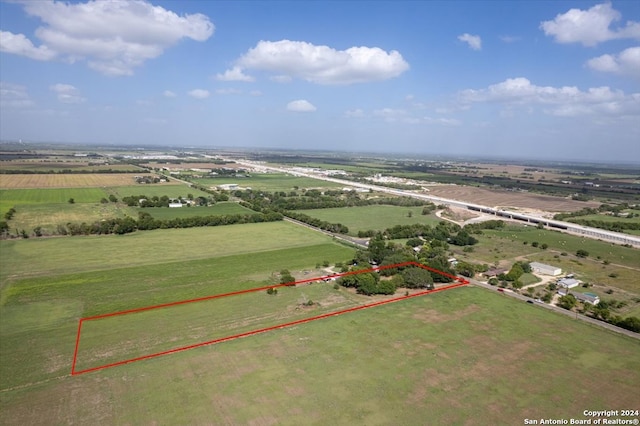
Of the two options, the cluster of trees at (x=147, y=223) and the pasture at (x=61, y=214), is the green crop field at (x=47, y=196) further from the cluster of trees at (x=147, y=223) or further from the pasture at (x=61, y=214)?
the cluster of trees at (x=147, y=223)

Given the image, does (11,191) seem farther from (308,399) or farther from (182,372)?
(308,399)

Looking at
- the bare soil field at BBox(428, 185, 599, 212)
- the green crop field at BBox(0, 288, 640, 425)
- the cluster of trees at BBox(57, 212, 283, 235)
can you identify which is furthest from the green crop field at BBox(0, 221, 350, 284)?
the bare soil field at BBox(428, 185, 599, 212)

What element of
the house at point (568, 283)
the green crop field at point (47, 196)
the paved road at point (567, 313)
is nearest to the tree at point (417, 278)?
the paved road at point (567, 313)

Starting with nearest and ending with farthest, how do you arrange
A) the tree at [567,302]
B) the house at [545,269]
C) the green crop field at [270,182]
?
the tree at [567,302]
the house at [545,269]
the green crop field at [270,182]

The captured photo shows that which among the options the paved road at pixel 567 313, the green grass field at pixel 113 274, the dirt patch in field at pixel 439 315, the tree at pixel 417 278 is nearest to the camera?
the green grass field at pixel 113 274

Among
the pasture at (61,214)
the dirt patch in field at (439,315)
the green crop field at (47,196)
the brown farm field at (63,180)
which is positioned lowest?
the dirt patch in field at (439,315)

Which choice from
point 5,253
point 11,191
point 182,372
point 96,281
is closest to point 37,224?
point 5,253

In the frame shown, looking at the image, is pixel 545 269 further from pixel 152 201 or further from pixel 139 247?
pixel 152 201

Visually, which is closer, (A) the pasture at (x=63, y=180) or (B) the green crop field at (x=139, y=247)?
(B) the green crop field at (x=139, y=247)
